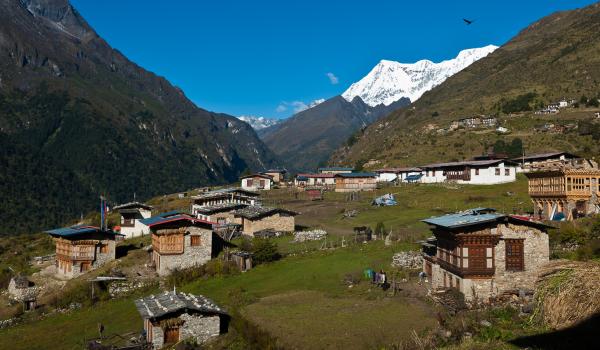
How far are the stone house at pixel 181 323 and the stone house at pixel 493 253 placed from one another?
13747mm

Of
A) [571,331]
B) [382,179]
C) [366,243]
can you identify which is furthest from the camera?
[382,179]

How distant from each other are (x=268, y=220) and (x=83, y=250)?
19.5m

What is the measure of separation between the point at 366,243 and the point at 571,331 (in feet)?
118

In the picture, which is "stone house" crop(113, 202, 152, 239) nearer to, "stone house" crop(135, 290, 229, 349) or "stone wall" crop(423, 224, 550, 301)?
"stone house" crop(135, 290, 229, 349)

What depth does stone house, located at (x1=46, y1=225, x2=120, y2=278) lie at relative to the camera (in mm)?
52938

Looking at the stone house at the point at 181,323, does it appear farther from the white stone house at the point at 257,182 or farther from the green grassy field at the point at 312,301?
the white stone house at the point at 257,182

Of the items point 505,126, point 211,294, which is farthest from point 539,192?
point 505,126

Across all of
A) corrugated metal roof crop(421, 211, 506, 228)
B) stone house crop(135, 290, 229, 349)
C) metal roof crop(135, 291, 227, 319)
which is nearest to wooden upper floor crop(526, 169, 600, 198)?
corrugated metal roof crop(421, 211, 506, 228)

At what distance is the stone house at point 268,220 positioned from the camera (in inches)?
2395

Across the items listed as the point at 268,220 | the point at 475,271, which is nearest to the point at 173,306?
the point at 475,271

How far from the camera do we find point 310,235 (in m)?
55.4

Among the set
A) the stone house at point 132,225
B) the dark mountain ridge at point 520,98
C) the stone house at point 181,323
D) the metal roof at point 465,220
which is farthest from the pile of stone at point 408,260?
the dark mountain ridge at point 520,98

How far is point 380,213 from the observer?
66750 millimetres

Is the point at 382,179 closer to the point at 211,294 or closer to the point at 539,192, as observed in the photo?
the point at 539,192
